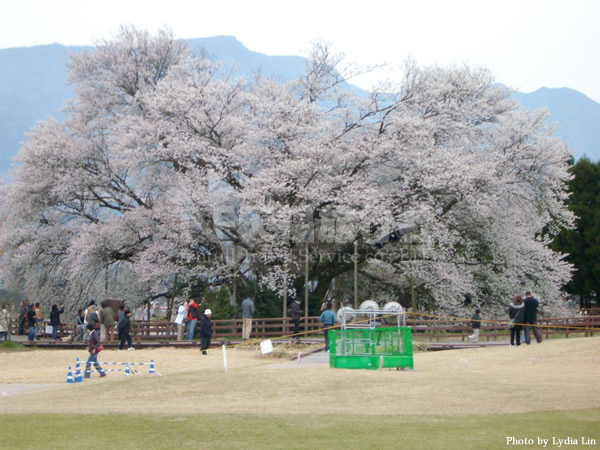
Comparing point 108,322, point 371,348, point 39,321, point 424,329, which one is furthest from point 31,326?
point 371,348

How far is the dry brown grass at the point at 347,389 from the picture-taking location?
487 inches

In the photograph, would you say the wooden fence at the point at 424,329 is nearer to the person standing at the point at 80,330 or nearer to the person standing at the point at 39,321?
the person standing at the point at 39,321

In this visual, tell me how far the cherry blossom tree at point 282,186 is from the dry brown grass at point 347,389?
13.6m

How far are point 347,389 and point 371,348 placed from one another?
12.1 ft

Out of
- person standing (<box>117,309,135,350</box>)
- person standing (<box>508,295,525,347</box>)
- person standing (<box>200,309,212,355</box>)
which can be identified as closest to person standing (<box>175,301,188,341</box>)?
person standing (<box>117,309,135,350</box>)

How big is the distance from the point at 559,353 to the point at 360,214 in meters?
13.3

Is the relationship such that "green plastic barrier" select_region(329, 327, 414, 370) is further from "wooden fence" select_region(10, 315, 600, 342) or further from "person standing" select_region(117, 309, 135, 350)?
"person standing" select_region(117, 309, 135, 350)

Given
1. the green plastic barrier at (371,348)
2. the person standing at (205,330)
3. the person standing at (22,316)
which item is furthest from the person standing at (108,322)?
the green plastic barrier at (371,348)

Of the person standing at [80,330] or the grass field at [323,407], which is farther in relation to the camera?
the person standing at [80,330]

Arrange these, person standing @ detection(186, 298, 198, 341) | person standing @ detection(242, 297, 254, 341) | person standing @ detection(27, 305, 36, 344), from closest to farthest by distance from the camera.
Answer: person standing @ detection(186, 298, 198, 341), person standing @ detection(242, 297, 254, 341), person standing @ detection(27, 305, 36, 344)

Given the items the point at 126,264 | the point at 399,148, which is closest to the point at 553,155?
the point at 399,148

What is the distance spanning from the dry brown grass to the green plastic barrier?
0.46 metres

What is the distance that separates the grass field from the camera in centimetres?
969

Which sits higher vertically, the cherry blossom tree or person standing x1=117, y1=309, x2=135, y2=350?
the cherry blossom tree
